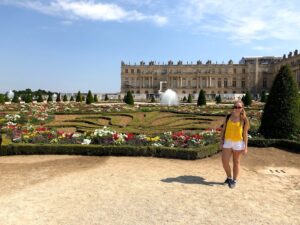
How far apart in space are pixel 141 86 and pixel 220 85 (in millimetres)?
Result: 19413

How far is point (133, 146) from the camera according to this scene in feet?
27.4

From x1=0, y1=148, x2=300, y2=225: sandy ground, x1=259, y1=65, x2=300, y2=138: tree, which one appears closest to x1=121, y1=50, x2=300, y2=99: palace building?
x1=259, y1=65, x2=300, y2=138: tree

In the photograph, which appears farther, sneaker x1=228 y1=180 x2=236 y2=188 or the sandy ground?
sneaker x1=228 y1=180 x2=236 y2=188

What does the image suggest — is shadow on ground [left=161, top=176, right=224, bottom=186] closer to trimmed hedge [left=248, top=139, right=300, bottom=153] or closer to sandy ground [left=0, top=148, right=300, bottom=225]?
sandy ground [left=0, top=148, right=300, bottom=225]

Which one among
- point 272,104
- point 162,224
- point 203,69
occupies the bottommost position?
point 162,224

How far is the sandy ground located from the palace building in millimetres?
75597

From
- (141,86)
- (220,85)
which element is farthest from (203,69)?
(141,86)

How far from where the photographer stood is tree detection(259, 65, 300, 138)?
962cm

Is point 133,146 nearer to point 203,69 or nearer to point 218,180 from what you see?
point 218,180

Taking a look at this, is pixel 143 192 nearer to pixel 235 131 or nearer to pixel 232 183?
pixel 232 183

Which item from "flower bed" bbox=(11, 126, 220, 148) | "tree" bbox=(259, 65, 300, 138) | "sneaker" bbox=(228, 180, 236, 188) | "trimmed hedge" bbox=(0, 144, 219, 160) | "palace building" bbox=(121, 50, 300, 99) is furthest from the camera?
"palace building" bbox=(121, 50, 300, 99)

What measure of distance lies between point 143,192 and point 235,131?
1.78 m

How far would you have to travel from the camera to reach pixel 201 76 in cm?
8656

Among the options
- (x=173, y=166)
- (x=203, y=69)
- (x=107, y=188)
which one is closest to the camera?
(x=107, y=188)
